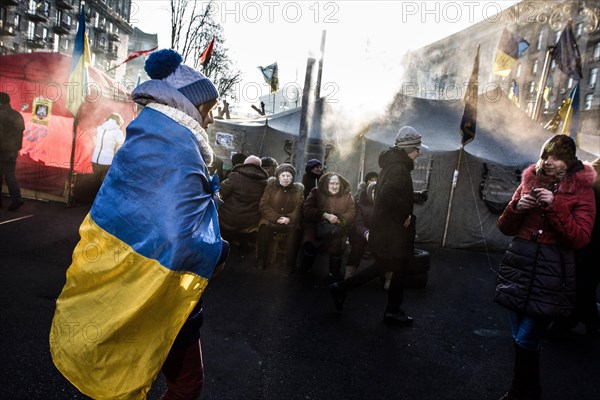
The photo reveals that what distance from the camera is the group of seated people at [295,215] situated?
6.27 m

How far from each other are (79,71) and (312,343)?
7.24 m

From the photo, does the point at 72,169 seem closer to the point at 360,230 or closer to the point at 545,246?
the point at 360,230

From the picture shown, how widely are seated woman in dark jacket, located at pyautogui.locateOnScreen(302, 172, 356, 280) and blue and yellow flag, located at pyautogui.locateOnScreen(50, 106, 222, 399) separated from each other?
15.2 feet

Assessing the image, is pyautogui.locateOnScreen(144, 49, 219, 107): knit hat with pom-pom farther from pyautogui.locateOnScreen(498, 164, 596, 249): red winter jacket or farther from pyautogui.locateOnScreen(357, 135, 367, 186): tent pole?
pyautogui.locateOnScreen(357, 135, 367, 186): tent pole

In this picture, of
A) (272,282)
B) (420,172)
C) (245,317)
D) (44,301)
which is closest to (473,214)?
(420,172)

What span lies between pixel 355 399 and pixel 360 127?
8.16m

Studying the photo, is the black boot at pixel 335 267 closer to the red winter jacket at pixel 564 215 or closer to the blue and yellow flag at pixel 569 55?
the red winter jacket at pixel 564 215

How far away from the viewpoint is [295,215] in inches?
258

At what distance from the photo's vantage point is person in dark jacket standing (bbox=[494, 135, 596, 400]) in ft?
8.75

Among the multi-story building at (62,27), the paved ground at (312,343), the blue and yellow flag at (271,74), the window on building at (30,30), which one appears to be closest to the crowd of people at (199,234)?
the paved ground at (312,343)

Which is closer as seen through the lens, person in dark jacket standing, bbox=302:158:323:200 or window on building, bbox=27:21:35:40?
person in dark jacket standing, bbox=302:158:323:200

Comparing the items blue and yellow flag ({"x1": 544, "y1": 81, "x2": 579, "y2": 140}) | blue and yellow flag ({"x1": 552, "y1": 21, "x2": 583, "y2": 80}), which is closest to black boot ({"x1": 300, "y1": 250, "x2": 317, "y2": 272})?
blue and yellow flag ({"x1": 544, "y1": 81, "x2": 579, "y2": 140})

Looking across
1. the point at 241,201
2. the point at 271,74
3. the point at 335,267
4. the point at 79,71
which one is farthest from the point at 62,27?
the point at 335,267

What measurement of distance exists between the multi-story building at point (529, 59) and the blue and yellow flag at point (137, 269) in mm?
27447
